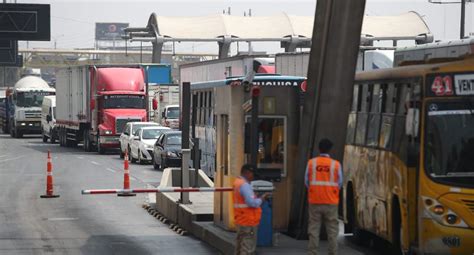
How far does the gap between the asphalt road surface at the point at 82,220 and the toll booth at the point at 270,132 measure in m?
1.02

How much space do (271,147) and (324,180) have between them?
359cm

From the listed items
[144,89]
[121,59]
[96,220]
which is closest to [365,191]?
[96,220]

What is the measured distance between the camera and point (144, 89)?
181 feet

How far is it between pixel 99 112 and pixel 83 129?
585 centimetres

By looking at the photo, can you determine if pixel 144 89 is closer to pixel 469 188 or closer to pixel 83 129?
pixel 83 129

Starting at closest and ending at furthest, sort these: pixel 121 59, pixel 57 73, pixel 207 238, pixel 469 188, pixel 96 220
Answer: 1. pixel 469 188
2. pixel 207 238
3. pixel 96 220
4. pixel 57 73
5. pixel 121 59

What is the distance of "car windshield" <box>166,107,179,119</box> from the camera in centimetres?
6222

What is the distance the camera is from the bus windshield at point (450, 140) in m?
15.3

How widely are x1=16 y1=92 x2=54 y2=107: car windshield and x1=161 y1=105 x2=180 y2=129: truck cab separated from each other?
17.5 metres

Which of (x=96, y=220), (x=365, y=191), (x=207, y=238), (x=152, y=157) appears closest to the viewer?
(x=365, y=191)

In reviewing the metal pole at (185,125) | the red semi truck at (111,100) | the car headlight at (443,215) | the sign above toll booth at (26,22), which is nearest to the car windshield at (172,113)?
the red semi truck at (111,100)

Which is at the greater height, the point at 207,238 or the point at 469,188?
the point at 469,188

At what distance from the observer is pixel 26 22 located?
167ft

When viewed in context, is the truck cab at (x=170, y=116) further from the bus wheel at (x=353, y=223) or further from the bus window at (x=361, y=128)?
the bus window at (x=361, y=128)
